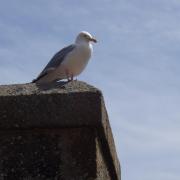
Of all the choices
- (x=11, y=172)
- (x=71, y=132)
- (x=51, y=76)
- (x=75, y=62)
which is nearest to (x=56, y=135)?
(x=71, y=132)

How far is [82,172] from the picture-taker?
3.55 meters

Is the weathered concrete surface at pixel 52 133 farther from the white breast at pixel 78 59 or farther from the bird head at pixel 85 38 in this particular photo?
the bird head at pixel 85 38

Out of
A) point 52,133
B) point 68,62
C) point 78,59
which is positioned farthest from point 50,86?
point 78,59

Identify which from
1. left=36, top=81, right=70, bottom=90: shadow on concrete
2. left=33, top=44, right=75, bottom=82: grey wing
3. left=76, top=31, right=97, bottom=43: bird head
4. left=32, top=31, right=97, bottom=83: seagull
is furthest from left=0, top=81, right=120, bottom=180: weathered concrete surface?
left=76, top=31, right=97, bottom=43: bird head

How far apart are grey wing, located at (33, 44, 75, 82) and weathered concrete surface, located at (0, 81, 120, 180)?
3.66 m

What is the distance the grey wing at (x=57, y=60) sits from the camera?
7792 millimetres

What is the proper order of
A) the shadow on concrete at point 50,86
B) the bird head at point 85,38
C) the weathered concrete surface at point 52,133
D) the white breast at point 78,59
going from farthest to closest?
the bird head at point 85,38, the white breast at point 78,59, the shadow on concrete at point 50,86, the weathered concrete surface at point 52,133

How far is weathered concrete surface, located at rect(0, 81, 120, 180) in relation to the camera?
11.7ft

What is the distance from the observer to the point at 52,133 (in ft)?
12.0

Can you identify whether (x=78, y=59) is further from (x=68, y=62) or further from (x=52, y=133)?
(x=52, y=133)

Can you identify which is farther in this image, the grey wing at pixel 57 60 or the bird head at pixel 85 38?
the bird head at pixel 85 38

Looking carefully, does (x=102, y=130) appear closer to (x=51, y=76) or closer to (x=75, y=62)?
(x=51, y=76)

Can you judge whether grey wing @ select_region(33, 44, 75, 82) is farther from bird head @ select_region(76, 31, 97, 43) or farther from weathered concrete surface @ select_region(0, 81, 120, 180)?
weathered concrete surface @ select_region(0, 81, 120, 180)

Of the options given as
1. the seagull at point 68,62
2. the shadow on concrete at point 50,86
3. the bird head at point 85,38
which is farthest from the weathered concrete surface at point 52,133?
the bird head at point 85,38
